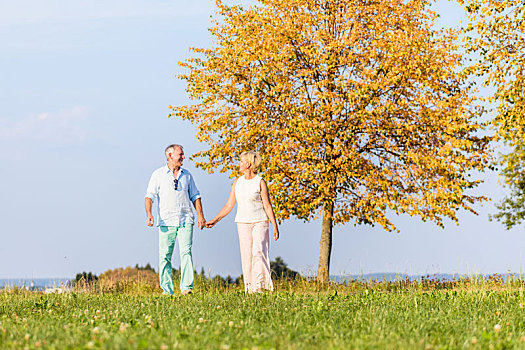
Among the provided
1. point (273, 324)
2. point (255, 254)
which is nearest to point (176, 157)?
point (255, 254)

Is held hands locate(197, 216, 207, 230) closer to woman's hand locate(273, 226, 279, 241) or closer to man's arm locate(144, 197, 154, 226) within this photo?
man's arm locate(144, 197, 154, 226)

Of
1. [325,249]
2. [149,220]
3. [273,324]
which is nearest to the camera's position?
[273,324]

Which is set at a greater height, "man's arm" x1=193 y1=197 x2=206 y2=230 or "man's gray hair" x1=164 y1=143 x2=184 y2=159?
"man's gray hair" x1=164 y1=143 x2=184 y2=159

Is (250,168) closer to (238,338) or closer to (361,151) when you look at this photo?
(238,338)

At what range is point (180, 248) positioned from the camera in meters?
11.6

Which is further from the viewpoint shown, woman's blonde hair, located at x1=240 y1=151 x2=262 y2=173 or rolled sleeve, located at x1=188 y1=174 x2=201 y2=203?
rolled sleeve, located at x1=188 y1=174 x2=201 y2=203

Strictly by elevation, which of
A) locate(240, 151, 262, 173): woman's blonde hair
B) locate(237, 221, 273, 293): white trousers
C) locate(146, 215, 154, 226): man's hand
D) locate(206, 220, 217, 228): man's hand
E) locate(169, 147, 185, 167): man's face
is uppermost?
locate(169, 147, 185, 167): man's face

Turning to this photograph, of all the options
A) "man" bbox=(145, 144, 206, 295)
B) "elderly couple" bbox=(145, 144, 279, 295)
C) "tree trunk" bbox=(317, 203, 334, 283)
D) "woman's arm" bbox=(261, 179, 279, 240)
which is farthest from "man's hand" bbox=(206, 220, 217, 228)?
"tree trunk" bbox=(317, 203, 334, 283)

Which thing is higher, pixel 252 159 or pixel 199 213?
pixel 252 159

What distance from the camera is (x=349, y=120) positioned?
16.5m

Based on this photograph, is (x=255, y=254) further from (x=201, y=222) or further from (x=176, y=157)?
(x=176, y=157)

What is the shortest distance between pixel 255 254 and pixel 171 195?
83.7 inches

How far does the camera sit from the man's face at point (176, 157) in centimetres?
1155

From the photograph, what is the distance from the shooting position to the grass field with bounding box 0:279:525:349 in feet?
17.9
